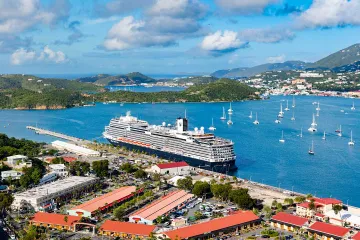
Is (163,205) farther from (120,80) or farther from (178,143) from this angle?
(120,80)

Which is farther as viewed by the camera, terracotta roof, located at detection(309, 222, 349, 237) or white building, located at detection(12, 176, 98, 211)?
white building, located at detection(12, 176, 98, 211)

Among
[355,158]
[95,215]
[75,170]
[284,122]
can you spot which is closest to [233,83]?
[284,122]

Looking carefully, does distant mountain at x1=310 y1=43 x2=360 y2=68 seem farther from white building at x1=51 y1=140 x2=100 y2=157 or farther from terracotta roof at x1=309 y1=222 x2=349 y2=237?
terracotta roof at x1=309 y1=222 x2=349 y2=237

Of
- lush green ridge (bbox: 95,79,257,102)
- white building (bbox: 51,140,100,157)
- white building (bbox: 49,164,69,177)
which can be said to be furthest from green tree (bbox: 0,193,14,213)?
lush green ridge (bbox: 95,79,257,102)

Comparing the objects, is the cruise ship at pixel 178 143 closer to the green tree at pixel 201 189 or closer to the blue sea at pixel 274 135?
the blue sea at pixel 274 135

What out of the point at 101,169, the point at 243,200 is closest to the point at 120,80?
the point at 101,169

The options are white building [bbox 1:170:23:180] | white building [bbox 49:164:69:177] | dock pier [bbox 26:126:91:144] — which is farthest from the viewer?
dock pier [bbox 26:126:91:144]

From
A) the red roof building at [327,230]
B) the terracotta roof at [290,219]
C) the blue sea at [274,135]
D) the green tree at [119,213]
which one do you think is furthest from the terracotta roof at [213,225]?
the blue sea at [274,135]
